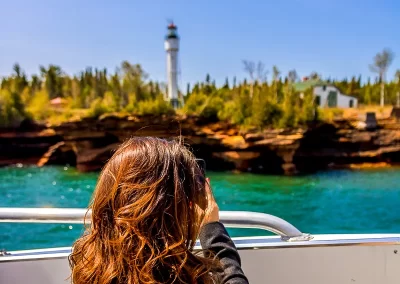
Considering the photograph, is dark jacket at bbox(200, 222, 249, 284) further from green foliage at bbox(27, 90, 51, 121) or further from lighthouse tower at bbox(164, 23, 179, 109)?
lighthouse tower at bbox(164, 23, 179, 109)

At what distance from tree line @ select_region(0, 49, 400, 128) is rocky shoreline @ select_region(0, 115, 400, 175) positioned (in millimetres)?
727

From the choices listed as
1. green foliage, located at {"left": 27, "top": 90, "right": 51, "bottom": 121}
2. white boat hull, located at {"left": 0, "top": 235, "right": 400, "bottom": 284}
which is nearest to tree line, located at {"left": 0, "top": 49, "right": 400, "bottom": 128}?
green foliage, located at {"left": 27, "top": 90, "right": 51, "bottom": 121}

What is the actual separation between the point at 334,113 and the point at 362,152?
9.14 feet

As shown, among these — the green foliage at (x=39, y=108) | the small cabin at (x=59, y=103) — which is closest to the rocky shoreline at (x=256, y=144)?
the green foliage at (x=39, y=108)

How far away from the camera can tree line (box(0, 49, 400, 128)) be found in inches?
751

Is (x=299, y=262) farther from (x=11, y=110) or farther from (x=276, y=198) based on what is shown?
(x=11, y=110)

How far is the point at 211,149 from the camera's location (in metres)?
19.8

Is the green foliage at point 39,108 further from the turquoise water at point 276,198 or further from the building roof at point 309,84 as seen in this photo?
the building roof at point 309,84

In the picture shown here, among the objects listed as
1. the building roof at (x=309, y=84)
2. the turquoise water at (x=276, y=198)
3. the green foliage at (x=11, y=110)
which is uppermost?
the building roof at (x=309, y=84)

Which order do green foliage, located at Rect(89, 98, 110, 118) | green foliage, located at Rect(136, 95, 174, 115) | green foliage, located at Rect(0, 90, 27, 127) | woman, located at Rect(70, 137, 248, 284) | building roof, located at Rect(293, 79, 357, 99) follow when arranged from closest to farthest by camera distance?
woman, located at Rect(70, 137, 248, 284)
green foliage, located at Rect(89, 98, 110, 118)
green foliage, located at Rect(136, 95, 174, 115)
green foliage, located at Rect(0, 90, 27, 127)
building roof, located at Rect(293, 79, 357, 99)

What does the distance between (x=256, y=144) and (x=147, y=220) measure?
1667 cm

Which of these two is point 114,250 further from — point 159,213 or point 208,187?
point 208,187

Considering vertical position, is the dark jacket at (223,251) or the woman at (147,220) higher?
the woman at (147,220)

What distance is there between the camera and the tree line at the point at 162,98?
1908cm
